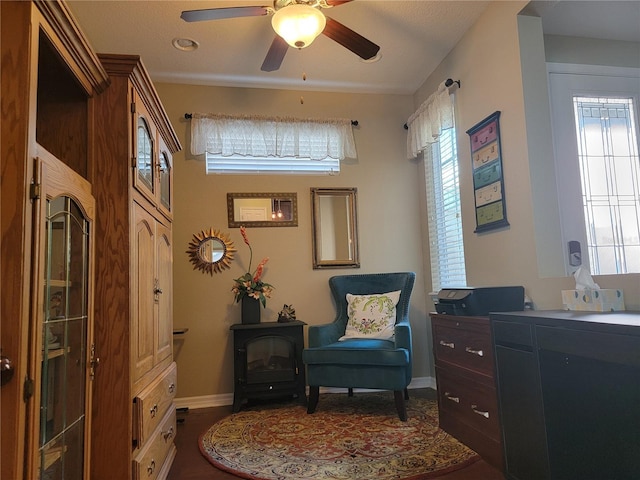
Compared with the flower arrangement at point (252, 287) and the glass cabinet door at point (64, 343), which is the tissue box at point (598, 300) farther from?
the flower arrangement at point (252, 287)

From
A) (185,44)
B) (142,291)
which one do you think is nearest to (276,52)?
(185,44)

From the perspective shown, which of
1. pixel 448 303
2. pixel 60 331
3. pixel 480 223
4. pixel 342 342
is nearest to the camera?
pixel 60 331

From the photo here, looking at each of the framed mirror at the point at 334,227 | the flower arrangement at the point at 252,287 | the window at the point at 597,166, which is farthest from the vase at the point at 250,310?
the window at the point at 597,166

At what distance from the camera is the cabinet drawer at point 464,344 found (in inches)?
80.9

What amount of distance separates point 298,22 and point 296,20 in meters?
0.01

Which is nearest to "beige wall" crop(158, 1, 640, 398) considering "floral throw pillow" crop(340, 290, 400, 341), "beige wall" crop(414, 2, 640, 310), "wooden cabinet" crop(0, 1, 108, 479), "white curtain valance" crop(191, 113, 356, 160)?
"beige wall" crop(414, 2, 640, 310)

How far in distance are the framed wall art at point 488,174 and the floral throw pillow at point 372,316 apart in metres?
0.94

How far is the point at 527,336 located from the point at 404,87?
290 cm

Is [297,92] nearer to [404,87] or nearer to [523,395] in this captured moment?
[404,87]

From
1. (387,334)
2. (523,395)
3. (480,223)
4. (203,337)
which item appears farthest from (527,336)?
(203,337)

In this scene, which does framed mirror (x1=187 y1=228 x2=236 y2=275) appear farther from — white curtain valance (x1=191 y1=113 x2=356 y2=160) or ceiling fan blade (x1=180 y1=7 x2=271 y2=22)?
ceiling fan blade (x1=180 y1=7 x2=271 y2=22)

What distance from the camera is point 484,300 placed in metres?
2.27

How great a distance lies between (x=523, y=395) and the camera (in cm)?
178

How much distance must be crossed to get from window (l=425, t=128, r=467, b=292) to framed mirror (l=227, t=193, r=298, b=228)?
4.15ft
